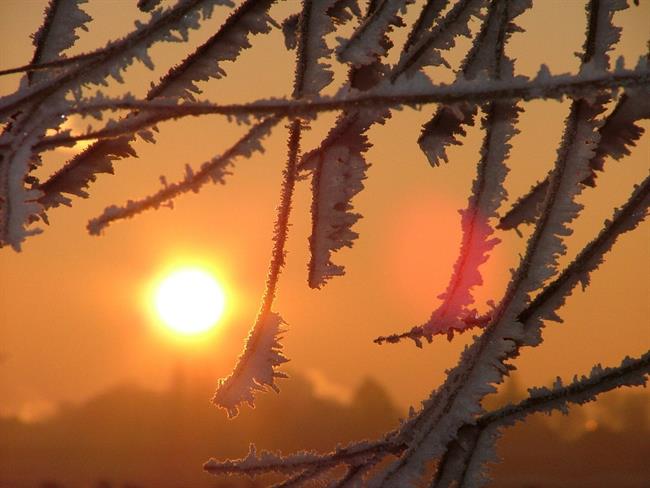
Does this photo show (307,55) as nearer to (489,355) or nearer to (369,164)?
(369,164)

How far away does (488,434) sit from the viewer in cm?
102

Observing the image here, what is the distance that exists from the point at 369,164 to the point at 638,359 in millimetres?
431

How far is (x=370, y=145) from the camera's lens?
42.2 inches

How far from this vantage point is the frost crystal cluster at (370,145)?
2.92ft

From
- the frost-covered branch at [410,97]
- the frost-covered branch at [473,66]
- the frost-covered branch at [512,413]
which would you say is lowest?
the frost-covered branch at [512,413]

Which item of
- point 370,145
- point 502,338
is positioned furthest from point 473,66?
point 502,338

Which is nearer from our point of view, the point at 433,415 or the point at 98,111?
the point at 98,111

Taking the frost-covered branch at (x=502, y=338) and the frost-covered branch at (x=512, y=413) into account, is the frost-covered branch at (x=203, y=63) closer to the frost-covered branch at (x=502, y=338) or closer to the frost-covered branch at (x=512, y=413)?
the frost-covered branch at (x=502, y=338)

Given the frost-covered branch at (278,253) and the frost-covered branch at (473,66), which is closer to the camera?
the frost-covered branch at (278,253)

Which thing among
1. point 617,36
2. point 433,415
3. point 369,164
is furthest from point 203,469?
point 617,36

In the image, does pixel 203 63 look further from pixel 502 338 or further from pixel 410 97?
pixel 502 338

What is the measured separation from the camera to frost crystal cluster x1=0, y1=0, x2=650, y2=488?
35.1 inches

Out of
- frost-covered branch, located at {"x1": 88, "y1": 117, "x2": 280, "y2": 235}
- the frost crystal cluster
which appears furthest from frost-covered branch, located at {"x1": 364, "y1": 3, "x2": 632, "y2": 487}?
frost-covered branch, located at {"x1": 88, "y1": 117, "x2": 280, "y2": 235}

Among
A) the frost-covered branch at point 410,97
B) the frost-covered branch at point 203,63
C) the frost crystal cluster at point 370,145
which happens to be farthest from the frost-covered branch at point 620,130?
the frost-covered branch at point 203,63
